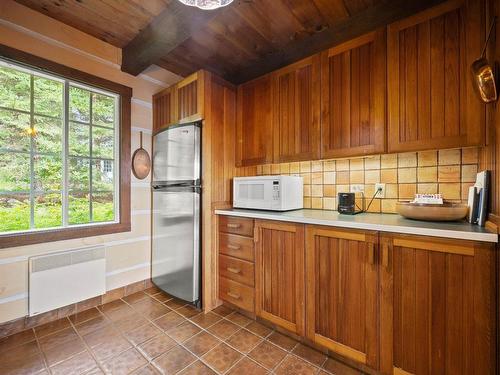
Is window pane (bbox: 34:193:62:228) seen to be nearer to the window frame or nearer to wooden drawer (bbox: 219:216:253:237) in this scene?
the window frame

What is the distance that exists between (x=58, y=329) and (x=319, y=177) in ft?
8.49

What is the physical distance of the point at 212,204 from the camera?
84.9 inches

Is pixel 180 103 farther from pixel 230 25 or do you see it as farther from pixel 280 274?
pixel 280 274

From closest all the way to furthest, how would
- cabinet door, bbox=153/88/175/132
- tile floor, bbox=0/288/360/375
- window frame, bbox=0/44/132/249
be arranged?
1. tile floor, bbox=0/288/360/375
2. window frame, bbox=0/44/132/249
3. cabinet door, bbox=153/88/175/132

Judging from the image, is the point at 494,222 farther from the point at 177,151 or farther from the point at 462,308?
the point at 177,151

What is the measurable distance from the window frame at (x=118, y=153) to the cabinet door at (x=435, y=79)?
2.46 meters

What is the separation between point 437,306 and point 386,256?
0.31 m

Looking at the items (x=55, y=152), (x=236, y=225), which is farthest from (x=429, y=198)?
(x=55, y=152)

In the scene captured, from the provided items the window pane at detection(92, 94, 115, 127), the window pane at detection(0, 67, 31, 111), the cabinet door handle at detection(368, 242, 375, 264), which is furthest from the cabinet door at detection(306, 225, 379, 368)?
the window pane at detection(0, 67, 31, 111)

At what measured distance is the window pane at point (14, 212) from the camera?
1776mm

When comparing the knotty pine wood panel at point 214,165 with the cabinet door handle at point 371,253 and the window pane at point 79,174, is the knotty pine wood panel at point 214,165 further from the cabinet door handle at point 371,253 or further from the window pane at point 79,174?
the cabinet door handle at point 371,253

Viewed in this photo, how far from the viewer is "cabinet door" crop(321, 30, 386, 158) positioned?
1.59 m

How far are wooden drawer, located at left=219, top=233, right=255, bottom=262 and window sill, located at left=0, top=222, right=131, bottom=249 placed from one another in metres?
1.09

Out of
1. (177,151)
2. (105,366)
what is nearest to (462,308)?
(105,366)
